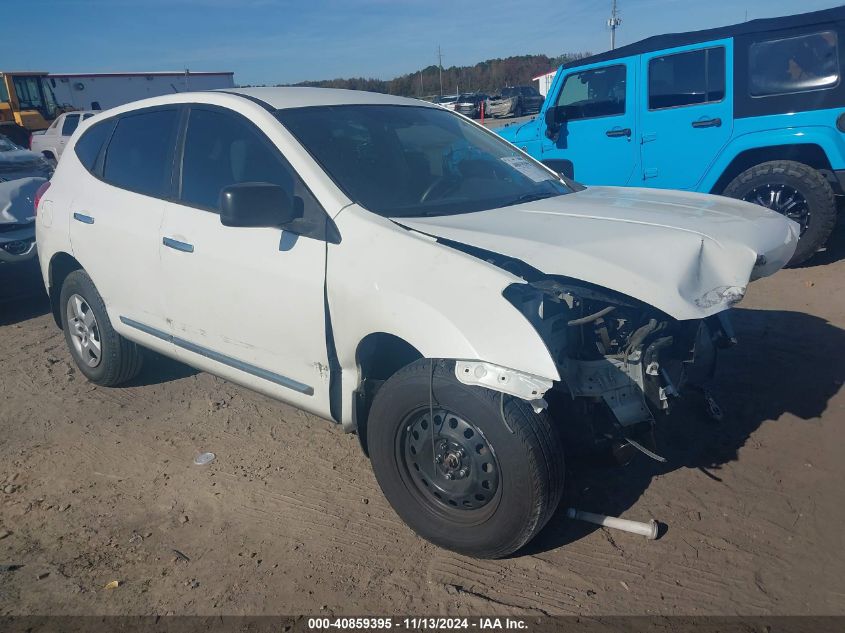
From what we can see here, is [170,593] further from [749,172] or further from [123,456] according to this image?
[749,172]

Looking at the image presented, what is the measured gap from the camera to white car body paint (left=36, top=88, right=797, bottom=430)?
2590 mm

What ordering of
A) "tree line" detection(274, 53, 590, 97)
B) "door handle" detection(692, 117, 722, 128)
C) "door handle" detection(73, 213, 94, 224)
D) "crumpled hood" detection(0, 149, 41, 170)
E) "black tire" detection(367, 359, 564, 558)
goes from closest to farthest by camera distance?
"black tire" detection(367, 359, 564, 558)
"door handle" detection(73, 213, 94, 224)
"door handle" detection(692, 117, 722, 128)
"crumpled hood" detection(0, 149, 41, 170)
"tree line" detection(274, 53, 590, 97)

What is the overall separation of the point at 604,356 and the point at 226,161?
2178mm

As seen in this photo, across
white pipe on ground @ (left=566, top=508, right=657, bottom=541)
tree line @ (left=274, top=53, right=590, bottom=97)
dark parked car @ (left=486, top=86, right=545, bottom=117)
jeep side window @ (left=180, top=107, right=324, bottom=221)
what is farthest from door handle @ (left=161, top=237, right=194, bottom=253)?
tree line @ (left=274, top=53, right=590, bottom=97)

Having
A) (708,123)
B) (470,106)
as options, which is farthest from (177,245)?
(470,106)

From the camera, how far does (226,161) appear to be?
11.8ft

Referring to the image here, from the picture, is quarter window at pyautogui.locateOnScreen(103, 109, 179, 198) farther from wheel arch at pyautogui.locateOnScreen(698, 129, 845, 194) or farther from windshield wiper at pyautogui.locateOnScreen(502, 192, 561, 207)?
wheel arch at pyautogui.locateOnScreen(698, 129, 845, 194)

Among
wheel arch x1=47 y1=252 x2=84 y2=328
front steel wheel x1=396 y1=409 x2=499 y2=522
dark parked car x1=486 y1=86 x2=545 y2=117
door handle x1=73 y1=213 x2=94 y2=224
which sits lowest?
front steel wheel x1=396 y1=409 x2=499 y2=522

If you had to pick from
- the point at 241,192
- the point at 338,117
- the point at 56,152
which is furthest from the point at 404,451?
the point at 56,152

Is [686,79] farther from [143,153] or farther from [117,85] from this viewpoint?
[117,85]

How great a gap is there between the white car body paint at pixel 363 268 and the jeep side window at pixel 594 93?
3.98 metres

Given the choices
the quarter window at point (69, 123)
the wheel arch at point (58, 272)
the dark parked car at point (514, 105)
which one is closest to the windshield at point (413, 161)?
the wheel arch at point (58, 272)

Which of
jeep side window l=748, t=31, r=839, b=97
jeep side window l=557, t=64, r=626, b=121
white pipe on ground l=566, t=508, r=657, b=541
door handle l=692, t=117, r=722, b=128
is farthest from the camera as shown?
jeep side window l=557, t=64, r=626, b=121

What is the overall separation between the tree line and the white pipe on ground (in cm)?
5923
